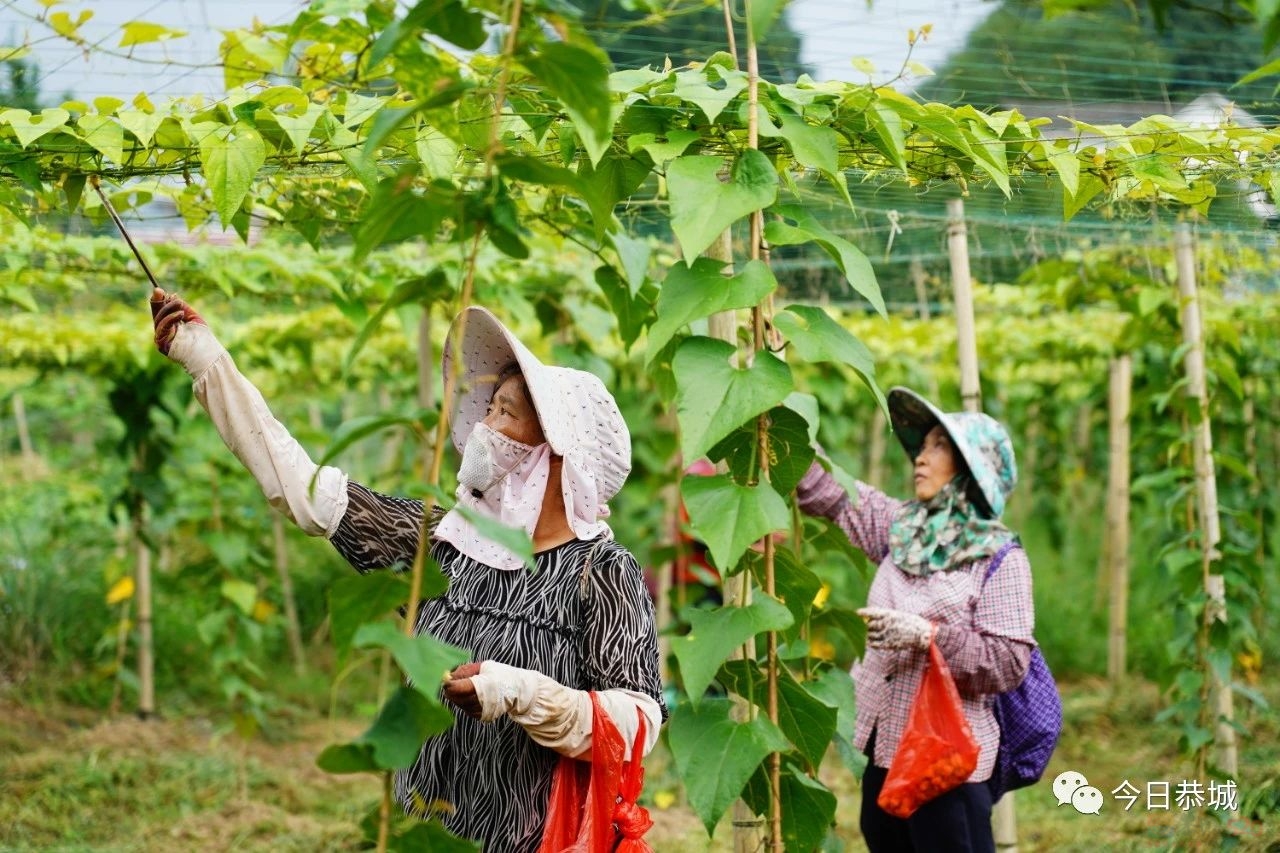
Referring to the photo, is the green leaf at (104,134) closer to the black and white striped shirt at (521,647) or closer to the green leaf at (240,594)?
the black and white striped shirt at (521,647)

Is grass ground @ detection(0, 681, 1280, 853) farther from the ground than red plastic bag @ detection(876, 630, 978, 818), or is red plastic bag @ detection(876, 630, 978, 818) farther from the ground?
red plastic bag @ detection(876, 630, 978, 818)

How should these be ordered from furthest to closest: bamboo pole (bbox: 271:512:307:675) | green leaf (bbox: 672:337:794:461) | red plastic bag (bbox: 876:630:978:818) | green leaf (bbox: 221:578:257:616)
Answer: bamboo pole (bbox: 271:512:307:675)
green leaf (bbox: 221:578:257:616)
red plastic bag (bbox: 876:630:978:818)
green leaf (bbox: 672:337:794:461)

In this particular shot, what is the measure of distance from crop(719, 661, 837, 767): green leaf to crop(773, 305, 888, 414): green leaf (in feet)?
1.41

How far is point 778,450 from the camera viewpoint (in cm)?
186

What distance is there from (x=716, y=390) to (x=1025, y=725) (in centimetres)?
148

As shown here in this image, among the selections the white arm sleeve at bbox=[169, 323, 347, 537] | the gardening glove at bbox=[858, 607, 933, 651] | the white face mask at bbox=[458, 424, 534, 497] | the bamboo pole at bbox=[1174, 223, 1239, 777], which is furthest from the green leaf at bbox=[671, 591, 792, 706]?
the bamboo pole at bbox=[1174, 223, 1239, 777]

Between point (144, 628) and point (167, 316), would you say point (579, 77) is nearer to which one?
point (167, 316)

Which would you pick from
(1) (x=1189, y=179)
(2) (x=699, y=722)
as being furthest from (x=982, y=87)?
(2) (x=699, y=722)

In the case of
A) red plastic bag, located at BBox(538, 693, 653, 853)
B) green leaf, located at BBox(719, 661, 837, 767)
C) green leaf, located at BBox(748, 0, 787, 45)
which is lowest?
red plastic bag, located at BBox(538, 693, 653, 853)

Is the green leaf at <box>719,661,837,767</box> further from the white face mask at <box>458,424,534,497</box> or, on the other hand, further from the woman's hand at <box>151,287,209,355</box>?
the woman's hand at <box>151,287,209,355</box>

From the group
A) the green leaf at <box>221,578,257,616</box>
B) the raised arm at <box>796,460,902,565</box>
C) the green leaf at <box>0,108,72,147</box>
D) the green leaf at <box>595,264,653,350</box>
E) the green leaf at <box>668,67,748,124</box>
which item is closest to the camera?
the green leaf at <box>668,67,748,124</box>

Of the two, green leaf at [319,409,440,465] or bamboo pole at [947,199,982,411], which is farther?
bamboo pole at [947,199,982,411]

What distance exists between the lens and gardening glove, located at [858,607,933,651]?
2.62 meters

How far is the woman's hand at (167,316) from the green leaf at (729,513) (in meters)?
0.82
